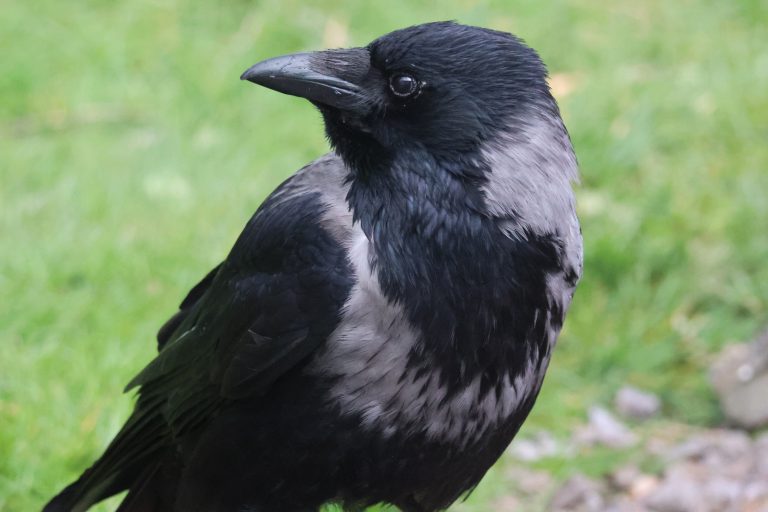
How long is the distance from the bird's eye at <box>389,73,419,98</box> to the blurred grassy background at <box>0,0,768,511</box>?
182 cm

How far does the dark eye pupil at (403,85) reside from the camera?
2859 mm

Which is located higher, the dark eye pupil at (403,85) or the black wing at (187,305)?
the dark eye pupil at (403,85)

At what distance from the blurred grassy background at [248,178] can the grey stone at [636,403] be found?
0.06 m

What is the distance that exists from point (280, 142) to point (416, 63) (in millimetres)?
3588

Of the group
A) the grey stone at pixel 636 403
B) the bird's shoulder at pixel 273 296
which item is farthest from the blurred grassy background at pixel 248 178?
the bird's shoulder at pixel 273 296

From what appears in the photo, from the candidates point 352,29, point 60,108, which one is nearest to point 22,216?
point 60,108

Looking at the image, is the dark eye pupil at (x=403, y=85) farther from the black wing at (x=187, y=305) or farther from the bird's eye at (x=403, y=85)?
the black wing at (x=187, y=305)

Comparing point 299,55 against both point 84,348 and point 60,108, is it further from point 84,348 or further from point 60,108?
point 60,108

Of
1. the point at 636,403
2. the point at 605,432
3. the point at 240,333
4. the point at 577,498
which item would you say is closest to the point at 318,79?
the point at 240,333

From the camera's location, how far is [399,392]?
2.82 metres

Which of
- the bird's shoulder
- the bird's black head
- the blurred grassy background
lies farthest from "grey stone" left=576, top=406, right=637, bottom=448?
the bird's black head

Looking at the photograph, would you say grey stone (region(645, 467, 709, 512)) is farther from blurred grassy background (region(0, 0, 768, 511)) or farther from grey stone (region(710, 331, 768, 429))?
grey stone (region(710, 331, 768, 429))

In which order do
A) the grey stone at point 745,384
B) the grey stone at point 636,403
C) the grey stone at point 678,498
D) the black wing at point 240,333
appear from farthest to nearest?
the grey stone at point 636,403 → the grey stone at point 745,384 → the grey stone at point 678,498 → the black wing at point 240,333

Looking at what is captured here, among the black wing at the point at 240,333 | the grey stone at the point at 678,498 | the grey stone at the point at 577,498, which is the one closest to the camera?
the black wing at the point at 240,333
